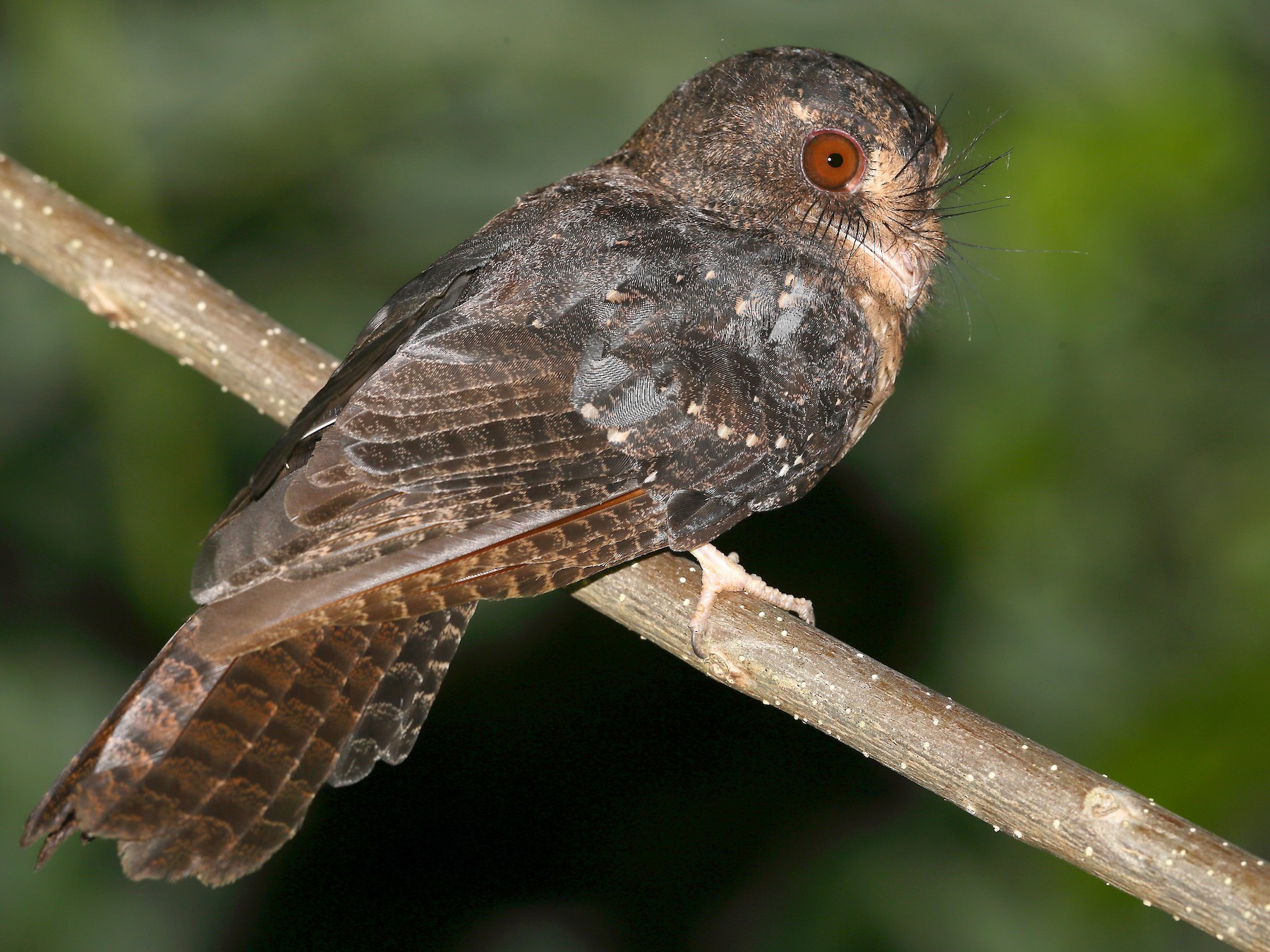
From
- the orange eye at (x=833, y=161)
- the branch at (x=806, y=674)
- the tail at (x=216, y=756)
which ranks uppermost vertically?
the orange eye at (x=833, y=161)

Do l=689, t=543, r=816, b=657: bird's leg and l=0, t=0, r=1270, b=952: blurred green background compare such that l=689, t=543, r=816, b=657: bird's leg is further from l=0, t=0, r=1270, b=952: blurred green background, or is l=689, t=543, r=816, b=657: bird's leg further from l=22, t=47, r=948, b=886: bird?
l=0, t=0, r=1270, b=952: blurred green background

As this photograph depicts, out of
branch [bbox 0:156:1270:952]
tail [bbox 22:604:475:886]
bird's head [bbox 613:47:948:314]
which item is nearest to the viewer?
branch [bbox 0:156:1270:952]

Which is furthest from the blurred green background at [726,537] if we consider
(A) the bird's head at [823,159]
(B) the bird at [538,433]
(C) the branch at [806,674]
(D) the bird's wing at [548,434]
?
(D) the bird's wing at [548,434]

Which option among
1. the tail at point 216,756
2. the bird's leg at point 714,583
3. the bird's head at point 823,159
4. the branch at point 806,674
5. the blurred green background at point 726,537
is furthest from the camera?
the blurred green background at point 726,537

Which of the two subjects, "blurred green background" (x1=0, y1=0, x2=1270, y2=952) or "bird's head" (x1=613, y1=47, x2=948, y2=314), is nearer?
"bird's head" (x1=613, y1=47, x2=948, y2=314)

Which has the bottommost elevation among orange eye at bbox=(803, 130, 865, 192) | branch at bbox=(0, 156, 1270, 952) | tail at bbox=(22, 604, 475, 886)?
tail at bbox=(22, 604, 475, 886)

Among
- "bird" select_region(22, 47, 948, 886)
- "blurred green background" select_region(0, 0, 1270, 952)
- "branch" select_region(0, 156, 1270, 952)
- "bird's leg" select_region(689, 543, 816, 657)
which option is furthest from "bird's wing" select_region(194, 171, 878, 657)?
"blurred green background" select_region(0, 0, 1270, 952)

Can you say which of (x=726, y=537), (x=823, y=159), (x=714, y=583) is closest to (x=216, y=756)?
(x=714, y=583)

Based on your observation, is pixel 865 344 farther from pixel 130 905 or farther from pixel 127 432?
pixel 130 905

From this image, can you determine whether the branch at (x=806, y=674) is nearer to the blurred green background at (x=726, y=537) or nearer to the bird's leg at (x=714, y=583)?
the bird's leg at (x=714, y=583)
